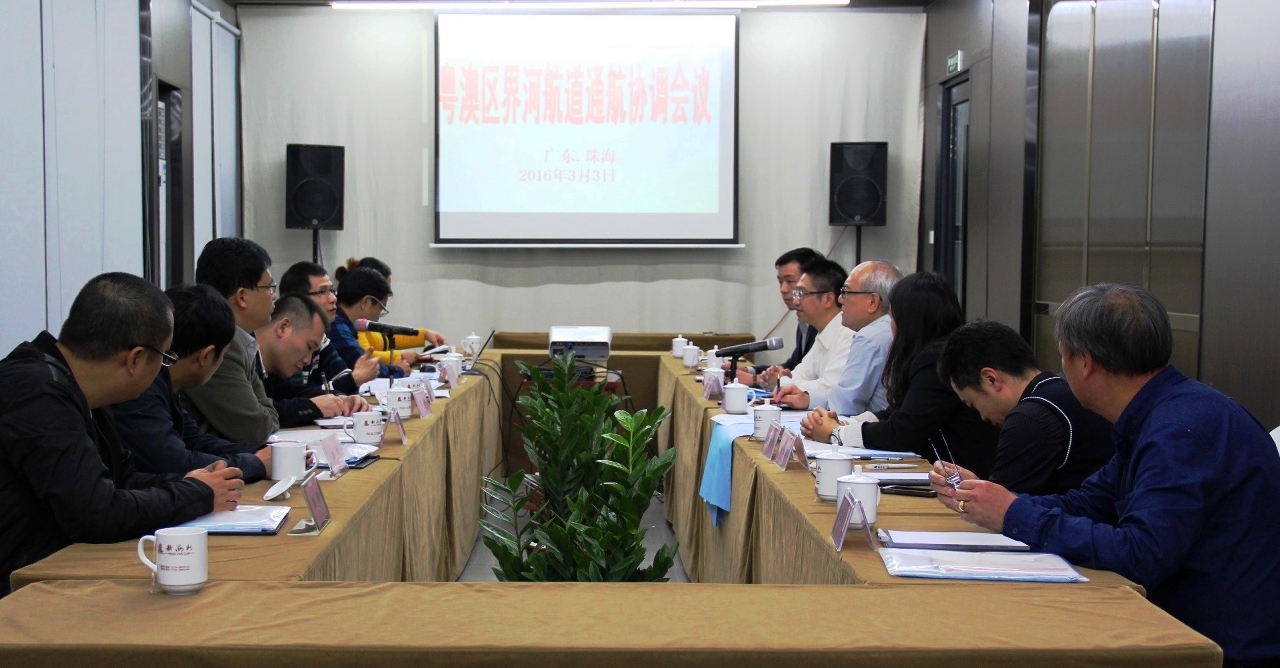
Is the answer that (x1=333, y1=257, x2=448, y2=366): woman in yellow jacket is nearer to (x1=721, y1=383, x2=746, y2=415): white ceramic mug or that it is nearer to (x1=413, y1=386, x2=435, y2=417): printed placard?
(x1=413, y1=386, x2=435, y2=417): printed placard

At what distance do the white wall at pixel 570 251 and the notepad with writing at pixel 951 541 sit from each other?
5.99 meters

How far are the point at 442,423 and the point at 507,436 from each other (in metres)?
2.13

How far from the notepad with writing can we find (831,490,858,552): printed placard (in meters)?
0.08

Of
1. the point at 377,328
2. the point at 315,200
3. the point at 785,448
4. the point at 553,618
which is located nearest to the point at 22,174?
the point at 377,328

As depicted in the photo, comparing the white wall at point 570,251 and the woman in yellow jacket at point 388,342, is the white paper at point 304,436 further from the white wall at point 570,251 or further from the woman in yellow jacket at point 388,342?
the white wall at point 570,251

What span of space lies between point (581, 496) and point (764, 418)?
2.43ft

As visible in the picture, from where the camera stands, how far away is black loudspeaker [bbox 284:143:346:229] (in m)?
7.40

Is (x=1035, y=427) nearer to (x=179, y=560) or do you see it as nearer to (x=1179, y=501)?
(x=1179, y=501)

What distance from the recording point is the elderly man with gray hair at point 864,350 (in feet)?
12.5

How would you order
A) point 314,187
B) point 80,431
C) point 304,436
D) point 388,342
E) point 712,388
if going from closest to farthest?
point 80,431
point 304,436
point 712,388
point 388,342
point 314,187

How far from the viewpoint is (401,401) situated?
11.5 ft

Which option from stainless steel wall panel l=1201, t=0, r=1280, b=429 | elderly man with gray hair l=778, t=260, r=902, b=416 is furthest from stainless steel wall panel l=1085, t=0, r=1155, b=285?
elderly man with gray hair l=778, t=260, r=902, b=416

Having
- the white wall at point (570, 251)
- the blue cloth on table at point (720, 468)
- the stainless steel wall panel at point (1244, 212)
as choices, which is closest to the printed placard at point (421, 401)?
the blue cloth on table at point (720, 468)

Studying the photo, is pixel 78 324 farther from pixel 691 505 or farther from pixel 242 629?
pixel 691 505
